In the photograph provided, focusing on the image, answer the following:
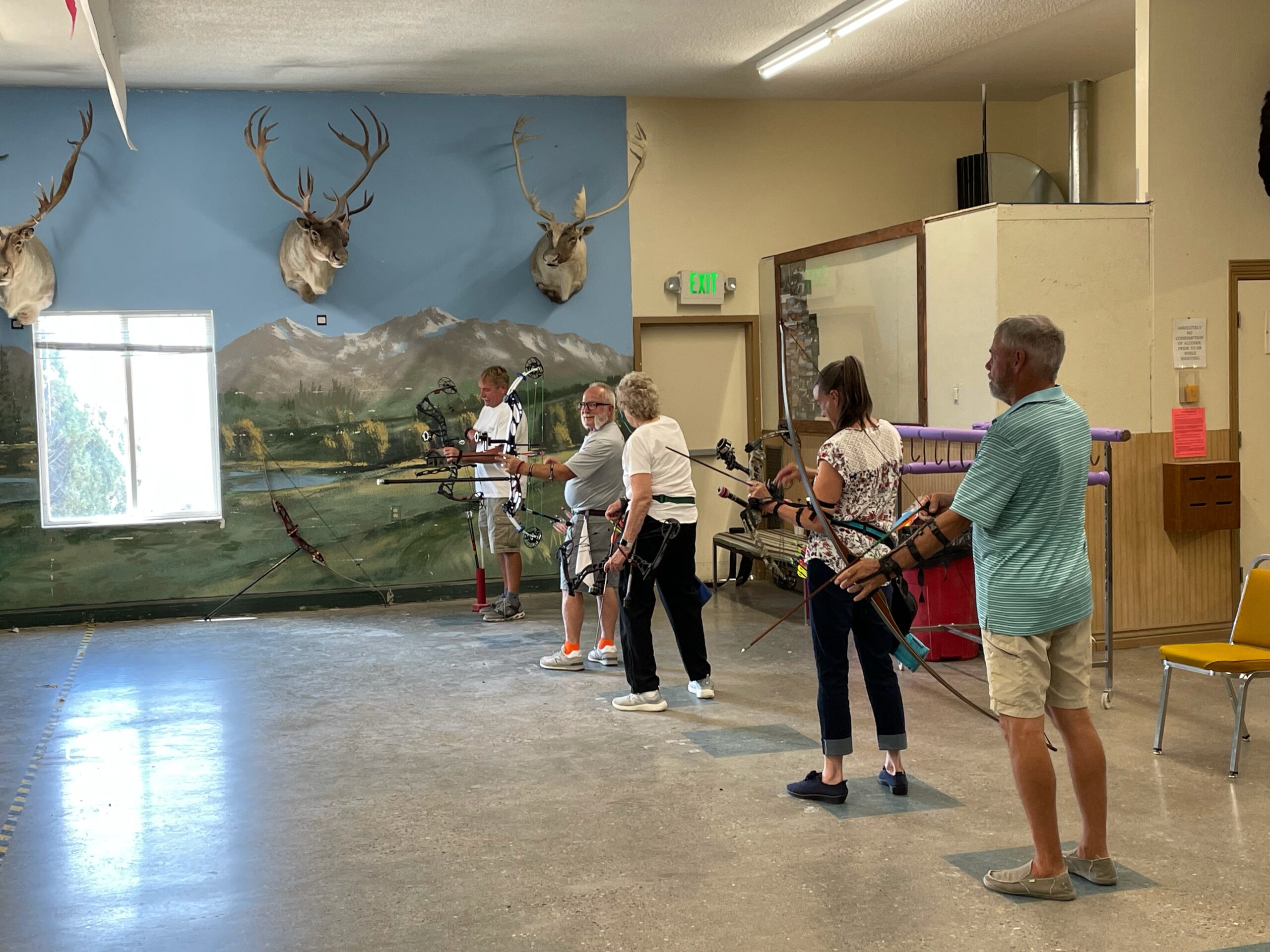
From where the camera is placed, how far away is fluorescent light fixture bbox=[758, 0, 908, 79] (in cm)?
682

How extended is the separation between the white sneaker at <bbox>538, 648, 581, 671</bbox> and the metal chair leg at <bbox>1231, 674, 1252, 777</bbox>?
307 cm

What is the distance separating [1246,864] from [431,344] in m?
6.37

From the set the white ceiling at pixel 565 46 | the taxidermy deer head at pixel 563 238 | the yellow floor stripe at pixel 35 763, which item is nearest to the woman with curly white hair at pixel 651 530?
the yellow floor stripe at pixel 35 763

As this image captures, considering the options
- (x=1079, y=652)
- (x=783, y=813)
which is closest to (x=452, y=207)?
(x=783, y=813)

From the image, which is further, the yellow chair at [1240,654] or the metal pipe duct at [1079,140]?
the metal pipe duct at [1079,140]

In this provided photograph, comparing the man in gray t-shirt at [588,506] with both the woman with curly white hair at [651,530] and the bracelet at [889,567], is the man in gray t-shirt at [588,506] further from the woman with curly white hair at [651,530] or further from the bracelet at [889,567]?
the bracelet at [889,567]

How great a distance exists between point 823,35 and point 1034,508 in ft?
16.4

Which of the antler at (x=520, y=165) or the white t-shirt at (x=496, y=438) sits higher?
the antler at (x=520, y=165)

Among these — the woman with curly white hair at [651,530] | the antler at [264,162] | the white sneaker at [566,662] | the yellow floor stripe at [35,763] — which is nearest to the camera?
the yellow floor stripe at [35,763]

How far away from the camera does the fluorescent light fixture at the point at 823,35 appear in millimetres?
6816

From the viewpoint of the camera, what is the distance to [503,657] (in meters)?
6.60

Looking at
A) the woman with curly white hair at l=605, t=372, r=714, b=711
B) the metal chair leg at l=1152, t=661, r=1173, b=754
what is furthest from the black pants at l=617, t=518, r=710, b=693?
the metal chair leg at l=1152, t=661, r=1173, b=754

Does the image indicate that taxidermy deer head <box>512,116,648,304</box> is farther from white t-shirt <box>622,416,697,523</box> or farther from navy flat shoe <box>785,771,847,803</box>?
navy flat shoe <box>785,771,847,803</box>

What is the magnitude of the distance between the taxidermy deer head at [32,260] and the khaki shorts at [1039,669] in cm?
664
